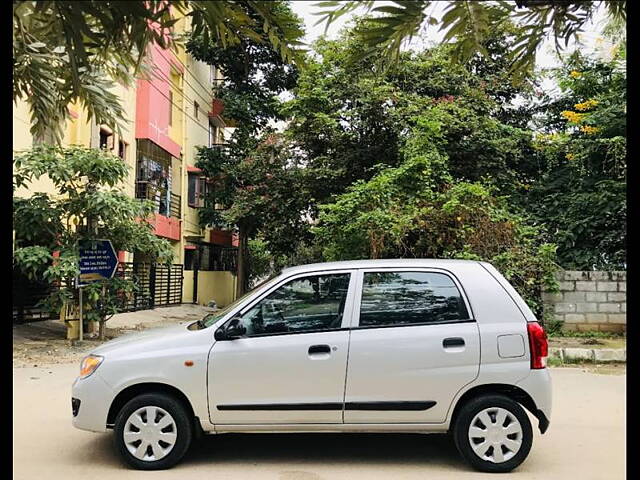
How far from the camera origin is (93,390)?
15.3ft

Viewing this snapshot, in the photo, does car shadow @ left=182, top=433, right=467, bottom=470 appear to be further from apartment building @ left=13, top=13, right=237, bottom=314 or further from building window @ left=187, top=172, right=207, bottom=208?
building window @ left=187, top=172, right=207, bottom=208

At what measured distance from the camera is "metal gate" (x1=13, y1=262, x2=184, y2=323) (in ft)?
42.4

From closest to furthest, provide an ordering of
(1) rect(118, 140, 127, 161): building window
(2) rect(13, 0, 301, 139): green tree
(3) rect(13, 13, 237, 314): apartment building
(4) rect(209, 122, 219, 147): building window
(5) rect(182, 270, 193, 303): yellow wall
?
(2) rect(13, 0, 301, 139): green tree < (1) rect(118, 140, 127, 161): building window < (3) rect(13, 13, 237, 314): apartment building < (5) rect(182, 270, 193, 303): yellow wall < (4) rect(209, 122, 219, 147): building window

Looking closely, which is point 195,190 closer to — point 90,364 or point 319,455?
point 90,364

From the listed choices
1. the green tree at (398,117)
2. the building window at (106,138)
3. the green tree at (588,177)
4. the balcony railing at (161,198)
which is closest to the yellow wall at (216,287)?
the balcony railing at (161,198)

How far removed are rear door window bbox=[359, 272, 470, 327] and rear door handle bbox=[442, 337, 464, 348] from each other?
0.59 feet

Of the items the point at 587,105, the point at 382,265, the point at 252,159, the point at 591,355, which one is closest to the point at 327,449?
the point at 382,265

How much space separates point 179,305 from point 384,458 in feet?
61.8

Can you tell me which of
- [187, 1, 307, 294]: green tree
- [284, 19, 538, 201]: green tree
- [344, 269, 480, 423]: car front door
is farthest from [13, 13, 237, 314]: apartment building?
[344, 269, 480, 423]: car front door

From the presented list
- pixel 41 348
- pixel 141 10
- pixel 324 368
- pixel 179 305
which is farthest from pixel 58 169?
pixel 179 305

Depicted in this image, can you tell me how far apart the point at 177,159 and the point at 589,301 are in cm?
1795

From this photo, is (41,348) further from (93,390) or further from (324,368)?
(324,368)

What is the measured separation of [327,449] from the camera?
204 inches

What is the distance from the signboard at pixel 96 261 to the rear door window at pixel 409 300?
7.97 m
